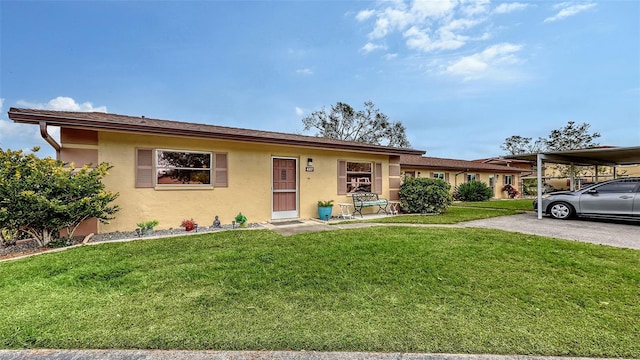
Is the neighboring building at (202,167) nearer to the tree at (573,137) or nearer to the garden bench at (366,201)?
the garden bench at (366,201)

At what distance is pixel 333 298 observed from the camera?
309 cm

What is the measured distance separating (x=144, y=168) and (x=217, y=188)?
187 centimetres

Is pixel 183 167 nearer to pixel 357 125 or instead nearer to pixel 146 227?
pixel 146 227

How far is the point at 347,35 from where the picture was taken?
46.4ft

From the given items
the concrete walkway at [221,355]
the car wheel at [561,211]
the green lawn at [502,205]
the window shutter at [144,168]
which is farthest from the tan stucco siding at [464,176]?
the concrete walkway at [221,355]

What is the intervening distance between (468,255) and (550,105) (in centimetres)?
2136

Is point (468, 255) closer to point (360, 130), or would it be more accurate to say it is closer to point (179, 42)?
point (179, 42)

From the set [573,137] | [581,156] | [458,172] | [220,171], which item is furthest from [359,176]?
[573,137]

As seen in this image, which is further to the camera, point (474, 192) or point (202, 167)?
point (474, 192)

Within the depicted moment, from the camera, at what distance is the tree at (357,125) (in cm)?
3017

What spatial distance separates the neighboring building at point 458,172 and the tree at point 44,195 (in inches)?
613

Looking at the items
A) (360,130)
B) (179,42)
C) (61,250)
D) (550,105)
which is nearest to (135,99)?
(179,42)

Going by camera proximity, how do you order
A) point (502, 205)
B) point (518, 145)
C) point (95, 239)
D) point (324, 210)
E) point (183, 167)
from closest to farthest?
point (95, 239), point (183, 167), point (324, 210), point (502, 205), point (518, 145)

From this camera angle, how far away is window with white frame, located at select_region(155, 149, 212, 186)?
727 centimetres
